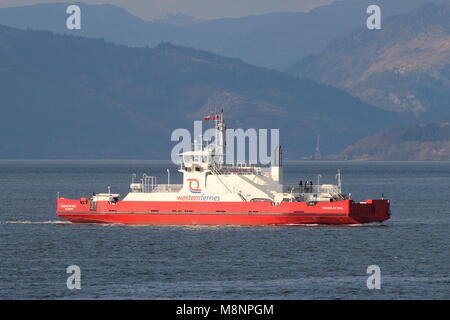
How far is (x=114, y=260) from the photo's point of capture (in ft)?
220

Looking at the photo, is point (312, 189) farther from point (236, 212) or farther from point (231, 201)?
point (231, 201)

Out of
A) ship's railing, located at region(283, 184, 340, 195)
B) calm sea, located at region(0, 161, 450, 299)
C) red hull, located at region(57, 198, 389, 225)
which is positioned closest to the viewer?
calm sea, located at region(0, 161, 450, 299)

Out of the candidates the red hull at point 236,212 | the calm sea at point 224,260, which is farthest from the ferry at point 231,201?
the calm sea at point 224,260

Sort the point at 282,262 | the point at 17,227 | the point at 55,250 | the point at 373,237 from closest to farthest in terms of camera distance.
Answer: the point at 282,262, the point at 55,250, the point at 373,237, the point at 17,227

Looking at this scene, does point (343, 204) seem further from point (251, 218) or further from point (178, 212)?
point (178, 212)

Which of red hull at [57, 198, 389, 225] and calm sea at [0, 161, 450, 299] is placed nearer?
calm sea at [0, 161, 450, 299]

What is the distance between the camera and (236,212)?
8219 centimetres

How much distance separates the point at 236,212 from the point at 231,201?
0.92m

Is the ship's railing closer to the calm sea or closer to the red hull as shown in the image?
the red hull

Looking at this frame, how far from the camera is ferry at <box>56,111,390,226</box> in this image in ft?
268

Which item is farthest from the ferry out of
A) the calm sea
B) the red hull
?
the calm sea
